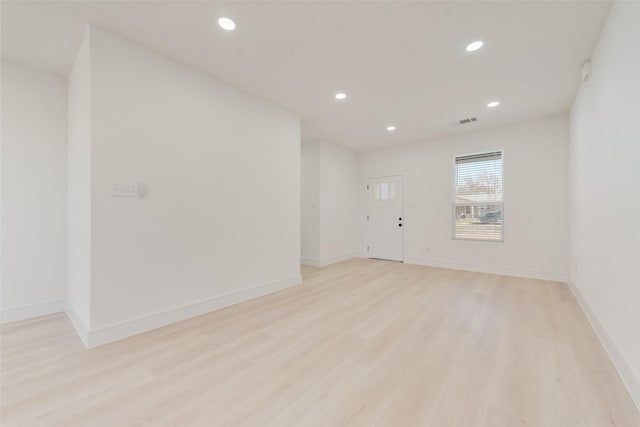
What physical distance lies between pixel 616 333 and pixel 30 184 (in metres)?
5.68

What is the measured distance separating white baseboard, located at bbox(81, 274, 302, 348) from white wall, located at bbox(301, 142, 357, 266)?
1.97 m

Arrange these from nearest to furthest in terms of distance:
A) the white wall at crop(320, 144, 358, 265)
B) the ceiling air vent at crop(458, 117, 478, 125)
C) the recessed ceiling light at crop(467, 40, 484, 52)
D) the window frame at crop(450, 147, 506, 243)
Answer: the recessed ceiling light at crop(467, 40, 484, 52) < the ceiling air vent at crop(458, 117, 478, 125) < the window frame at crop(450, 147, 506, 243) < the white wall at crop(320, 144, 358, 265)

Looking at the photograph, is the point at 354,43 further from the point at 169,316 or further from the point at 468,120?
the point at 169,316

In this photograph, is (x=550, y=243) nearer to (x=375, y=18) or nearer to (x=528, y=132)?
(x=528, y=132)

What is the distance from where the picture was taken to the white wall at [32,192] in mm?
2723

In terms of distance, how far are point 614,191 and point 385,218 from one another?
435 centimetres

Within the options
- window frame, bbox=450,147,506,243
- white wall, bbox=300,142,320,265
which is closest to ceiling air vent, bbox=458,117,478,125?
window frame, bbox=450,147,506,243

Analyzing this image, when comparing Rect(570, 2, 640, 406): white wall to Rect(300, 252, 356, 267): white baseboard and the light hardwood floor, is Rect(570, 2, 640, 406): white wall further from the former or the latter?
Rect(300, 252, 356, 267): white baseboard

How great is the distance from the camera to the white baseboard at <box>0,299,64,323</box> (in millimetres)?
2703

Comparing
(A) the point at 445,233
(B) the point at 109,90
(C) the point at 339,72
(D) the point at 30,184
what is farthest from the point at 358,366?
(A) the point at 445,233

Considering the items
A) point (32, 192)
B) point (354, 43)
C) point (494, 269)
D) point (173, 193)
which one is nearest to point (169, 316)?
point (173, 193)

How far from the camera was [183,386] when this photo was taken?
1722 millimetres

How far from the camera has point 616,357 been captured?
194cm

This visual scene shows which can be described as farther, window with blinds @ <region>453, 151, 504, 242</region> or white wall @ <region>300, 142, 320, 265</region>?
white wall @ <region>300, 142, 320, 265</region>
